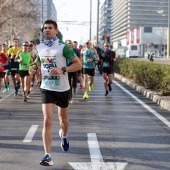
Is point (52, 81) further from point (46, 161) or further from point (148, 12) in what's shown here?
point (148, 12)

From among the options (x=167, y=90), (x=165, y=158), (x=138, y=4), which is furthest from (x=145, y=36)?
(x=165, y=158)

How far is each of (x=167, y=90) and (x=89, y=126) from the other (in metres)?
5.35

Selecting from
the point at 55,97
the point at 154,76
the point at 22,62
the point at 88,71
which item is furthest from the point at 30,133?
the point at 154,76

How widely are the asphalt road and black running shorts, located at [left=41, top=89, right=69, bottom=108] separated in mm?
783

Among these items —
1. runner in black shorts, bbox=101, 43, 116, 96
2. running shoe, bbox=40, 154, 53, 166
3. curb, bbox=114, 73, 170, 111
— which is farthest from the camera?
runner in black shorts, bbox=101, 43, 116, 96

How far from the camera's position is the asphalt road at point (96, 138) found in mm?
6301

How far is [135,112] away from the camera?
11641 mm

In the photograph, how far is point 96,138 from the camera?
8.06 metres

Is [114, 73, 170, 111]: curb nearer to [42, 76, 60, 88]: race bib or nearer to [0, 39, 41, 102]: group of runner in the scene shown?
[0, 39, 41, 102]: group of runner

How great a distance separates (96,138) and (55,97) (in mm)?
1940

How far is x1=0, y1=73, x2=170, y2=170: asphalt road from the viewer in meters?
6.30

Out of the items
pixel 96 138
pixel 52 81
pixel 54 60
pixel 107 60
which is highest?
pixel 54 60

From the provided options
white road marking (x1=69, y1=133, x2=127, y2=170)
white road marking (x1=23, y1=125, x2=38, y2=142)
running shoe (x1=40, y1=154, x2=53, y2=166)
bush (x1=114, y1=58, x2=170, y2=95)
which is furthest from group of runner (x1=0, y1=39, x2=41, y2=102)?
running shoe (x1=40, y1=154, x2=53, y2=166)

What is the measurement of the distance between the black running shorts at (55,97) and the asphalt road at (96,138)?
783 mm
